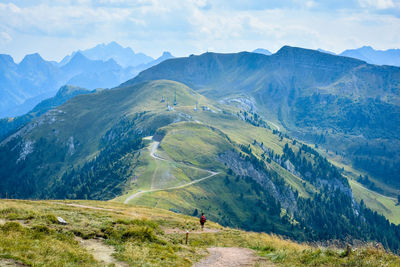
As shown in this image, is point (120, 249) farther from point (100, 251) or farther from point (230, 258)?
point (230, 258)

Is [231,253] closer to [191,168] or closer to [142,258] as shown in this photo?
[142,258]

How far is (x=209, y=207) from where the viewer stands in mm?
164500

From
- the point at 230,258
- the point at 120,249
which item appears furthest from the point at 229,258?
the point at 120,249

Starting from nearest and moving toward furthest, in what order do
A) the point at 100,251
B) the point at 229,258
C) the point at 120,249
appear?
the point at 100,251, the point at 120,249, the point at 229,258

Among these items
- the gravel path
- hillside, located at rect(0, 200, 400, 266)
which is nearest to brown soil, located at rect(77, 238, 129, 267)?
hillside, located at rect(0, 200, 400, 266)

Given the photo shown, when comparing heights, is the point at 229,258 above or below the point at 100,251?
below

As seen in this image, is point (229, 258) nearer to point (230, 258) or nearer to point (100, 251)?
point (230, 258)

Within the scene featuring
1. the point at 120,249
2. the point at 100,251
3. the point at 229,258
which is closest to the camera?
the point at 100,251

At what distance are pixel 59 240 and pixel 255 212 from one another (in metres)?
182

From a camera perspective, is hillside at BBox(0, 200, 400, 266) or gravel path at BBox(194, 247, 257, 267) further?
gravel path at BBox(194, 247, 257, 267)

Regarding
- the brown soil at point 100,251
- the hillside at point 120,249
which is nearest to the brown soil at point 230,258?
the hillside at point 120,249

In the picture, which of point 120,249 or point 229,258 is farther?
point 229,258

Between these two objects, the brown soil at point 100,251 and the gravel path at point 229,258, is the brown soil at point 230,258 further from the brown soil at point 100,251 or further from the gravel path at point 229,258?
the brown soil at point 100,251

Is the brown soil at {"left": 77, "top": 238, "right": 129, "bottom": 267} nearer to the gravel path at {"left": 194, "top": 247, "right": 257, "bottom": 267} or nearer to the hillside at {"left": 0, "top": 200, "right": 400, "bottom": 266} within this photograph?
the hillside at {"left": 0, "top": 200, "right": 400, "bottom": 266}
